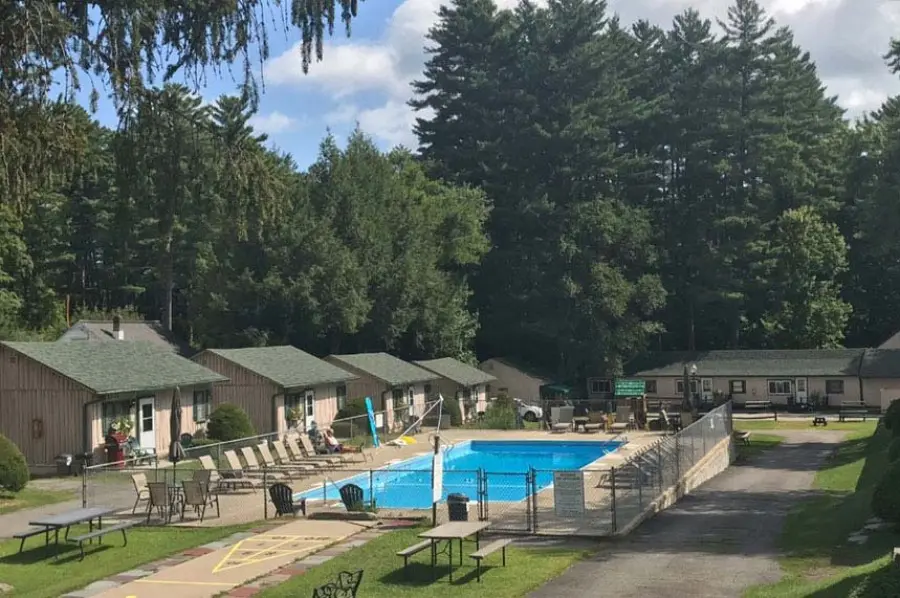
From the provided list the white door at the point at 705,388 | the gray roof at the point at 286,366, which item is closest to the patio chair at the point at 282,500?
the gray roof at the point at 286,366

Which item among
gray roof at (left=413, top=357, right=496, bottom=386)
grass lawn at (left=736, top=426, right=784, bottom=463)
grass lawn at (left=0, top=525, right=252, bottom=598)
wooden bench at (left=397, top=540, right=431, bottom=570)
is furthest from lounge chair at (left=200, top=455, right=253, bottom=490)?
gray roof at (left=413, top=357, right=496, bottom=386)

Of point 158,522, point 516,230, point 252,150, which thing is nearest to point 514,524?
point 158,522

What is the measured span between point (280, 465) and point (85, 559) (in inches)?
483

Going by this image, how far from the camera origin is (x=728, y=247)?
216 feet

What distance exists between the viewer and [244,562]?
16.0 m

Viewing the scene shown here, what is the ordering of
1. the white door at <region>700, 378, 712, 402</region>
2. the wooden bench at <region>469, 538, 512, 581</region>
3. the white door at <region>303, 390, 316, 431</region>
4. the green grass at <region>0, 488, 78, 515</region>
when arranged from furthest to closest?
the white door at <region>700, 378, 712, 402</region> < the white door at <region>303, 390, 316, 431</region> < the green grass at <region>0, 488, 78, 515</region> < the wooden bench at <region>469, 538, 512, 581</region>

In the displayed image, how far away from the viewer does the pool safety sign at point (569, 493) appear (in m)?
18.9

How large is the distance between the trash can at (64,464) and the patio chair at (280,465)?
18.9 ft

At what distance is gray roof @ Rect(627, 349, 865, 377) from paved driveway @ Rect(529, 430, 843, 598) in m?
34.4

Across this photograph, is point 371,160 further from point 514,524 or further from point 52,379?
point 514,524

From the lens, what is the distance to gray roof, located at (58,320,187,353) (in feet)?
154

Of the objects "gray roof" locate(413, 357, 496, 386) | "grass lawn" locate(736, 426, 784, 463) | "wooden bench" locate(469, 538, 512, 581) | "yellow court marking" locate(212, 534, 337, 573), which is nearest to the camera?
"wooden bench" locate(469, 538, 512, 581)

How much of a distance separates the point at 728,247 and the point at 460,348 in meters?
20.9

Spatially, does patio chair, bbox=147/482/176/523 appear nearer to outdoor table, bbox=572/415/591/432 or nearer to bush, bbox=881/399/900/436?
bush, bbox=881/399/900/436
